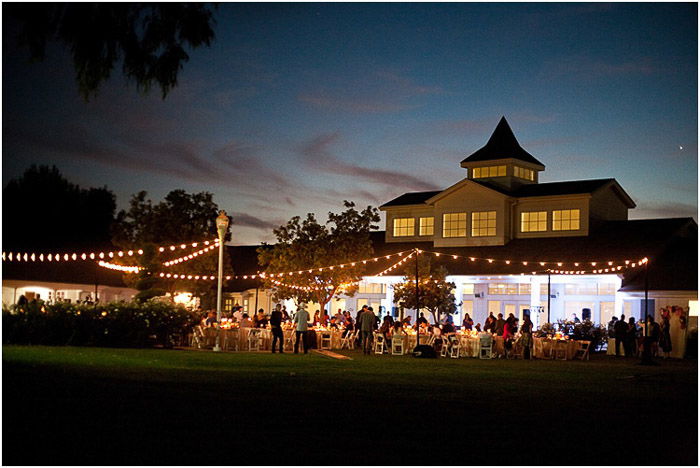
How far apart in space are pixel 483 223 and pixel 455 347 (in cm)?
1603

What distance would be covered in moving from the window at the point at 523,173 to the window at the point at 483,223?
3.06 meters

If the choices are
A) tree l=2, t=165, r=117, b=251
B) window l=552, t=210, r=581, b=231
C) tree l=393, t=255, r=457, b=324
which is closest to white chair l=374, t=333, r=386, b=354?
tree l=393, t=255, r=457, b=324

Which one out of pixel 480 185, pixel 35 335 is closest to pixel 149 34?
pixel 35 335

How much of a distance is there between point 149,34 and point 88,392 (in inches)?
188

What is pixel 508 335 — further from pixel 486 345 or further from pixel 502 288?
pixel 502 288

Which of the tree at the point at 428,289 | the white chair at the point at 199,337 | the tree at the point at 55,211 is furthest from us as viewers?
the tree at the point at 55,211

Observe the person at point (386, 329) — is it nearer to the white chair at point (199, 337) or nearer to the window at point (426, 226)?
the white chair at point (199, 337)

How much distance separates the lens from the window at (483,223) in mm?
44438

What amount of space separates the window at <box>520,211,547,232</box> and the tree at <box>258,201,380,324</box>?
278 inches

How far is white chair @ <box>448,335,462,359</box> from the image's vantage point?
29.3 metres

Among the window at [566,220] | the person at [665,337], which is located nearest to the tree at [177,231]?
the window at [566,220]

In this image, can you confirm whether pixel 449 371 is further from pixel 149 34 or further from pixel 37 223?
pixel 37 223

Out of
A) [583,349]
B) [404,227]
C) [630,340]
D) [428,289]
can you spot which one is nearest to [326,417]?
[583,349]

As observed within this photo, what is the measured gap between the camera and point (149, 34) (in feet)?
36.4
